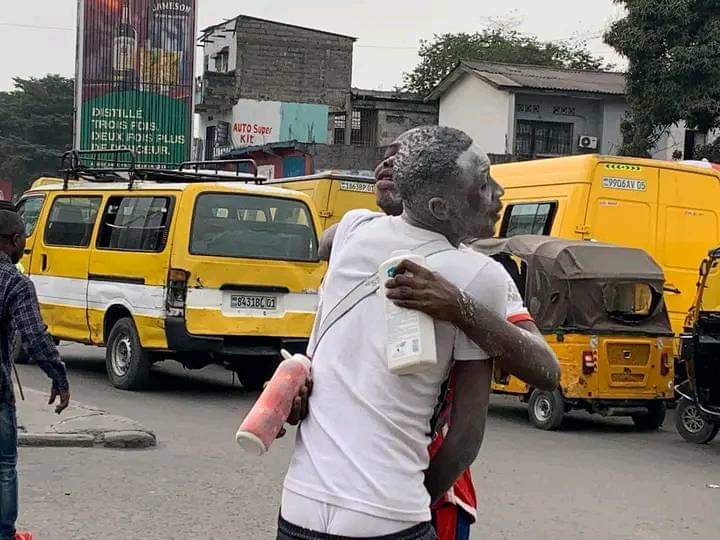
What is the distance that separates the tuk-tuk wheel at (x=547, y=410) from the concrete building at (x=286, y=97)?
93.1 ft

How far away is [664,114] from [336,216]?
658 centimetres

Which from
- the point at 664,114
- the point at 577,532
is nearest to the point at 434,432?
the point at 577,532

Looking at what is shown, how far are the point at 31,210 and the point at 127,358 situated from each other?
3136 mm

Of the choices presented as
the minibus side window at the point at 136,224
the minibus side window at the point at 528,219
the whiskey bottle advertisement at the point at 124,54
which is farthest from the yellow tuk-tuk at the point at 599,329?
the whiskey bottle advertisement at the point at 124,54

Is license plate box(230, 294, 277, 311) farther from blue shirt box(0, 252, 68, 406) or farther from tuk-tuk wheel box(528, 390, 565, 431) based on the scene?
blue shirt box(0, 252, 68, 406)

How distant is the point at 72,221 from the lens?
12.7 meters

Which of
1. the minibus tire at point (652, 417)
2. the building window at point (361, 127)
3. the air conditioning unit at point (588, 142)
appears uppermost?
the building window at point (361, 127)

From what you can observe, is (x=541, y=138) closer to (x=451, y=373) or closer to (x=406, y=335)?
(x=451, y=373)

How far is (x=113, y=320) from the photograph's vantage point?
39.2 ft

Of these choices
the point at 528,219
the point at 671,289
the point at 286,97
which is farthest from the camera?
the point at 286,97

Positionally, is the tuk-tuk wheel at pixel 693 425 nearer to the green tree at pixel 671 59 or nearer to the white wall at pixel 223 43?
the green tree at pixel 671 59

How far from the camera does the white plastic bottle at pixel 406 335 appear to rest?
7.87 ft

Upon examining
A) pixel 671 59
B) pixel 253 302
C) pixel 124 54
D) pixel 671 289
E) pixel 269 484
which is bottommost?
pixel 269 484

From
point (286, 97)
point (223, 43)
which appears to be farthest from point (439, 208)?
point (223, 43)
